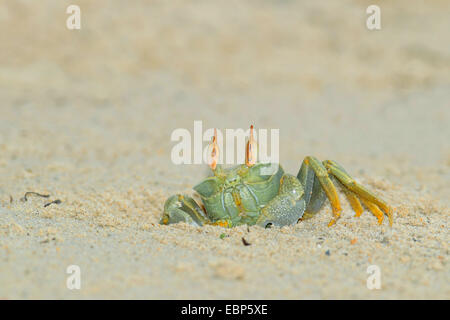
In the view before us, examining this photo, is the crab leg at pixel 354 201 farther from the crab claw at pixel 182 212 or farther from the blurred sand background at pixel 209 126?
the crab claw at pixel 182 212

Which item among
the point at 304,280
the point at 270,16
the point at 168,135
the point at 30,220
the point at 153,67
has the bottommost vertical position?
the point at 304,280

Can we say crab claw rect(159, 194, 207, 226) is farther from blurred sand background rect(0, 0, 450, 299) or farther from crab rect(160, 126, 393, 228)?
blurred sand background rect(0, 0, 450, 299)

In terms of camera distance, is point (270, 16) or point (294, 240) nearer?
point (294, 240)

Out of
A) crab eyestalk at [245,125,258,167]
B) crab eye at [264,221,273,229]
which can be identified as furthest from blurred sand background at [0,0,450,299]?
crab eyestalk at [245,125,258,167]

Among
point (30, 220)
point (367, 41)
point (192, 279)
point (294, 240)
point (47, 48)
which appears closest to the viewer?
point (192, 279)

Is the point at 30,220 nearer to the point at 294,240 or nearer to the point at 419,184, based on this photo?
the point at 294,240

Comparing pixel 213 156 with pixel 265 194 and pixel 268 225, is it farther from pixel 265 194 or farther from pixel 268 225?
pixel 268 225

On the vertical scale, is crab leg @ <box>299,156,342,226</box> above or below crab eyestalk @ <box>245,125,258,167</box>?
below

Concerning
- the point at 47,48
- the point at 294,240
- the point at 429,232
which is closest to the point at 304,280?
the point at 294,240
